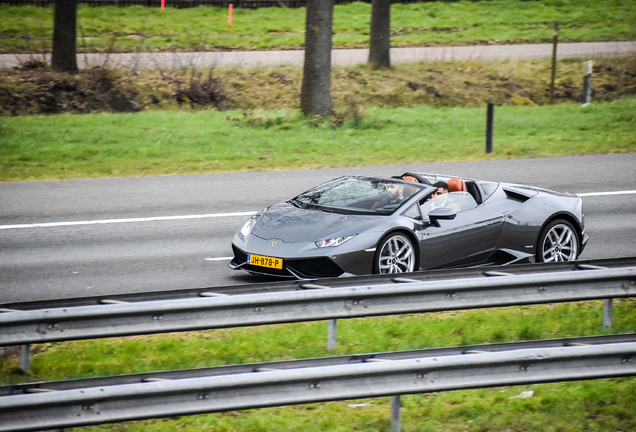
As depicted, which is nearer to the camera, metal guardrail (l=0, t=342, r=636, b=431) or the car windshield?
metal guardrail (l=0, t=342, r=636, b=431)

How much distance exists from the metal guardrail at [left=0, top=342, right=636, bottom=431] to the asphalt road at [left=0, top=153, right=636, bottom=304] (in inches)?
166

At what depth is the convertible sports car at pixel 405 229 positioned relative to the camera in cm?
836

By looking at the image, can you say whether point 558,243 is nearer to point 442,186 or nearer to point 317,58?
point 442,186

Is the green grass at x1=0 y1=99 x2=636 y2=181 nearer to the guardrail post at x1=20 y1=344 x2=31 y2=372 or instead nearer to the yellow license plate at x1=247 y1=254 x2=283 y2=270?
the yellow license plate at x1=247 y1=254 x2=283 y2=270

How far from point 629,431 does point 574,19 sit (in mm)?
34543

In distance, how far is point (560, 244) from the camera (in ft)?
32.2

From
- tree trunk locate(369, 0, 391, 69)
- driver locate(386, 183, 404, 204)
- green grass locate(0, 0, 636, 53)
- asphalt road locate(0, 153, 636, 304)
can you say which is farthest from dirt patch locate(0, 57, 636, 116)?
driver locate(386, 183, 404, 204)

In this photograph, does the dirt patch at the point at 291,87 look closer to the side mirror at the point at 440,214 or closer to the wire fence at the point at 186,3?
the wire fence at the point at 186,3

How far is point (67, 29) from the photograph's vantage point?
2264 centimetres

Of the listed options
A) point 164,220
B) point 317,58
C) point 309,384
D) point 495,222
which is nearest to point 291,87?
point 317,58

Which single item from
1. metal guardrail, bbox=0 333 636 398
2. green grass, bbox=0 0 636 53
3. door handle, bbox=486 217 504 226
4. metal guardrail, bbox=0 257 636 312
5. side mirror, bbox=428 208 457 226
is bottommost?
metal guardrail, bbox=0 333 636 398

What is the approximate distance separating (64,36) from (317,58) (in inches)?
309

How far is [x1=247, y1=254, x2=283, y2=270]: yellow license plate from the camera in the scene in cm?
835

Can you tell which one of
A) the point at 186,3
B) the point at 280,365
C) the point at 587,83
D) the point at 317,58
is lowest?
the point at 280,365
